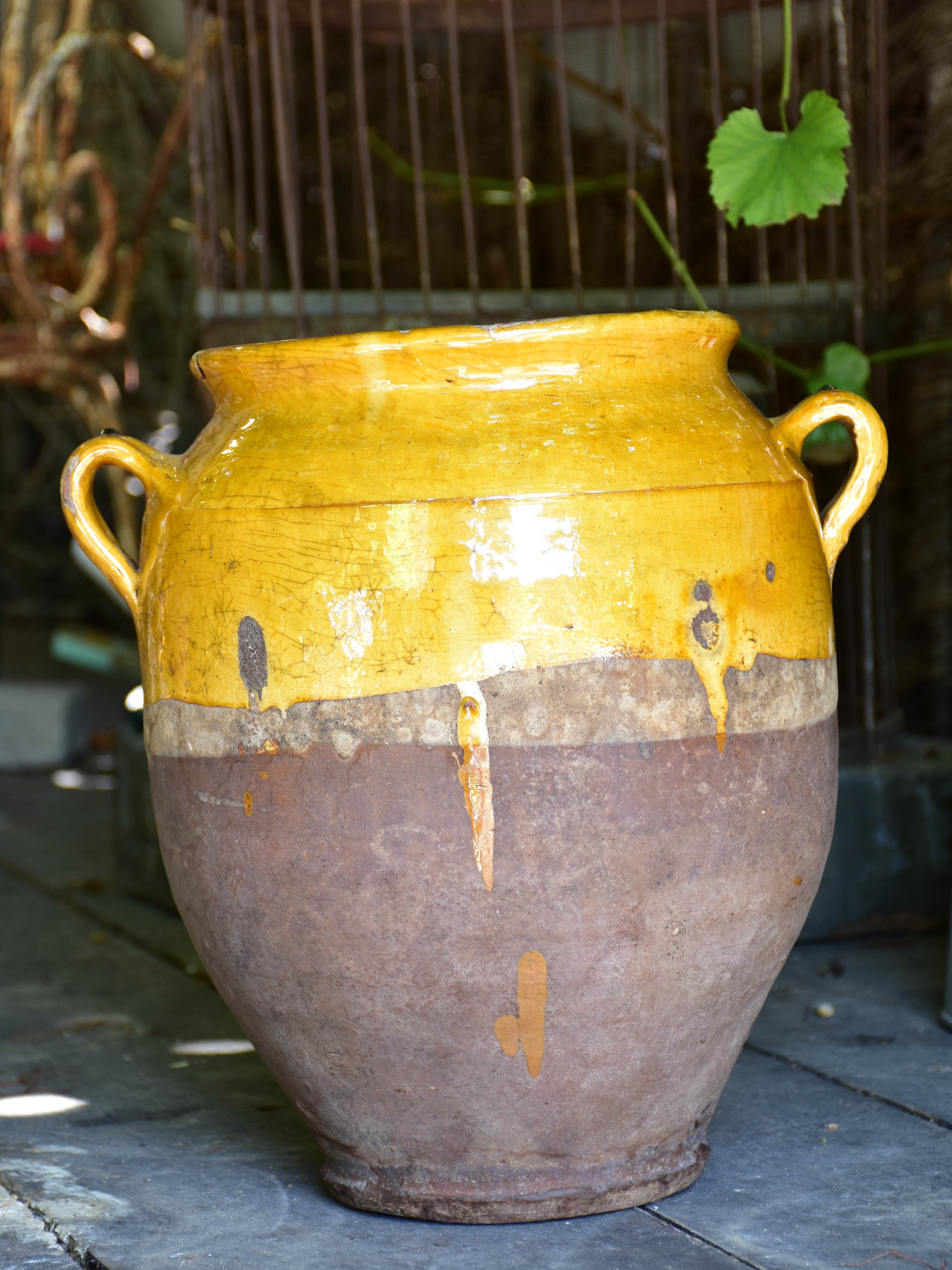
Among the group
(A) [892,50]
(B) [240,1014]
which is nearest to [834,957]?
(B) [240,1014]

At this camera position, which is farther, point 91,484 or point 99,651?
point 99,651

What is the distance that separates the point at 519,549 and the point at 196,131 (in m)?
1.47

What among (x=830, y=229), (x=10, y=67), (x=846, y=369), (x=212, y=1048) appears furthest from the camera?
(x=10, y=67)

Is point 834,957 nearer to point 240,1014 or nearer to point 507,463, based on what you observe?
point 240,1014

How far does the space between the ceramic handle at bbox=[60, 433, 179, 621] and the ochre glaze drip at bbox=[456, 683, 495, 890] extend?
1.32 ft

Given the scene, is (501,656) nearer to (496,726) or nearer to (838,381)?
(496,726)

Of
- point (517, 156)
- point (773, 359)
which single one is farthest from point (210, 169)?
point (773, 359)

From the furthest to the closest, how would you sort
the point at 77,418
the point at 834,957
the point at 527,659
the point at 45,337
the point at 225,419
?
1. the point at 77,418
2. the point at 45,337
3. the point at 834,957
4. the point at 225,419
5. the point at 527,659

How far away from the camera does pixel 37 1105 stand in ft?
5.99

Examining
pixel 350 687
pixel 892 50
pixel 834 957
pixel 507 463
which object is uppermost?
pixel 892 50

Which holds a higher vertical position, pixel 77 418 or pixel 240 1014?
pixel 77 418

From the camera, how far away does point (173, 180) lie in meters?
5.69

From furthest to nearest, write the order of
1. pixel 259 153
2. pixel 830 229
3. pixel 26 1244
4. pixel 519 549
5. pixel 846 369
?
pixel 259 153
pixel 830 229
pixel 846 369
pixel 26 1244
pixel 519 549

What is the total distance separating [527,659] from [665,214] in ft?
8.08
